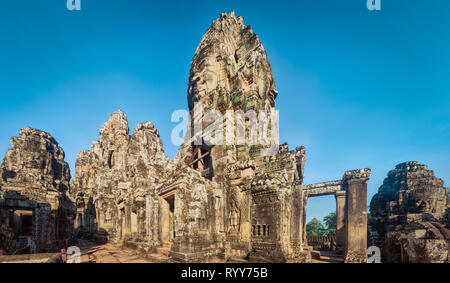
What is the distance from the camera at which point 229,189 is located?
9922 millimetres

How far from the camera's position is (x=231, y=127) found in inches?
478

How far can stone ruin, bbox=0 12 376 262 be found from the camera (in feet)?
26.8

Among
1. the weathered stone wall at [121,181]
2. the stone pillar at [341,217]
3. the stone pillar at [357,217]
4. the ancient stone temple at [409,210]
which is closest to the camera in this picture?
the ancient stone temple at [409,210]

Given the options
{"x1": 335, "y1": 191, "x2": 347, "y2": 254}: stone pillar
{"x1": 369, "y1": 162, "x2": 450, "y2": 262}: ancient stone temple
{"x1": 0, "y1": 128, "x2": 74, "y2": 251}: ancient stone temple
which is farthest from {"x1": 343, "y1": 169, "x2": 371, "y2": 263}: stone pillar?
{"x1": 0, "y1": 128, "x2": 74, "y2": 251}: ancient stone temple

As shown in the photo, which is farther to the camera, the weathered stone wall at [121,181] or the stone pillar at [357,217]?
the weathered stone wall at [121,181]

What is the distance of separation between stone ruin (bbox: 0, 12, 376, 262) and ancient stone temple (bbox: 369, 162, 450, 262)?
2152 mm

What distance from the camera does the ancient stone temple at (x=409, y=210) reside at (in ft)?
27.1

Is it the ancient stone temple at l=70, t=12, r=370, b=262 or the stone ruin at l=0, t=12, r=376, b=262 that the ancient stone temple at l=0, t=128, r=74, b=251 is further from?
the ancient stone temple at l=70, t=12, r=370, b=262

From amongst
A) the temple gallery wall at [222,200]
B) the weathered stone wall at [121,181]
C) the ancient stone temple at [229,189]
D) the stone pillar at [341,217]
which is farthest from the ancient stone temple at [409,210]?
the weathered stone wall at [121,181]

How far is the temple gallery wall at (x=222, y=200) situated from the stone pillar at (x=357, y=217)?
1.9 inches

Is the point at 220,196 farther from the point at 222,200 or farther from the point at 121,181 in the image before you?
the point at 121,181

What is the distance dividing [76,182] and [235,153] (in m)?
37.5

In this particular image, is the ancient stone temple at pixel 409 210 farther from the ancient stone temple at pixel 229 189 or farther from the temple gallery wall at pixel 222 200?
the ancient stone temple at pixel 229 189

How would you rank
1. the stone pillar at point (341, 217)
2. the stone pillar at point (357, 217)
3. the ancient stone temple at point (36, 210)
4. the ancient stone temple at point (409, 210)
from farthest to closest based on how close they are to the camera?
the stone pillar at point (341, 217)
the ancient stone temple at point (36, 210)
the stone pillar at point (357, 217)
the ancient stone temple at point (409, 210)
